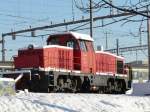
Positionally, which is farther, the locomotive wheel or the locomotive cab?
the locomotive cab

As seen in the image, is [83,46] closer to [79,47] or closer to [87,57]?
[79,47]

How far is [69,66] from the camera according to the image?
24.9m

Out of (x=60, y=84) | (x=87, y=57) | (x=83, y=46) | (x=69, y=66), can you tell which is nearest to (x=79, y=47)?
(x=83, y=46)

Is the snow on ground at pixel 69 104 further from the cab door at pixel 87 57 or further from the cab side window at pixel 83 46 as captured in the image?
the cab side window at pixel 83 46

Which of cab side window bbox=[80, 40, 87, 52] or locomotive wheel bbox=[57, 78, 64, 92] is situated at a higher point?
cab side window bbox=[80, 40, 87, 52]

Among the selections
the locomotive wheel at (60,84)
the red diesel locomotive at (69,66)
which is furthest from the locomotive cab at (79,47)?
the locomotive wheel at (60,84)

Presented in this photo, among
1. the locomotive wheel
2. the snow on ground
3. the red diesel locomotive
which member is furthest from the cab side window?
the snow on ground

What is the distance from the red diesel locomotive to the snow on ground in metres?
5.68

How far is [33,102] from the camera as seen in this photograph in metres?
14.6

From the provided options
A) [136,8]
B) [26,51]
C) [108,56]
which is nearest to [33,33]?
[108,56]

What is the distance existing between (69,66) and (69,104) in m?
9.55

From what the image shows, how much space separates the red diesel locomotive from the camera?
75.6 ft

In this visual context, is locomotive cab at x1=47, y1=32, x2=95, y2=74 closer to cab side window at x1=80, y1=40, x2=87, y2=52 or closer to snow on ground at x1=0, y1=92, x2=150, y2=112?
cab side window at x1=80, y1=40, x2=87, y2=52

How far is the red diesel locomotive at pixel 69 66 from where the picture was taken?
75.6 ft
